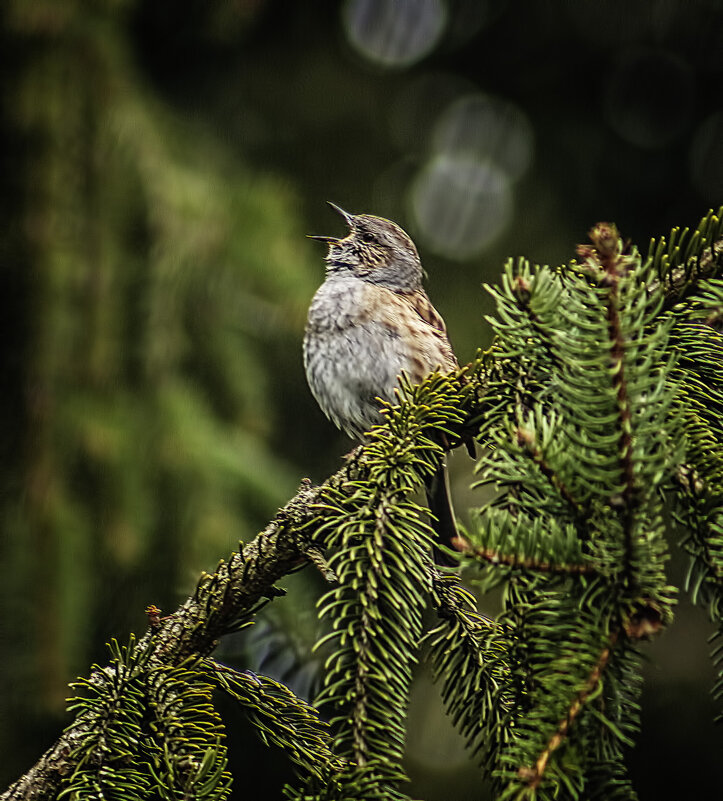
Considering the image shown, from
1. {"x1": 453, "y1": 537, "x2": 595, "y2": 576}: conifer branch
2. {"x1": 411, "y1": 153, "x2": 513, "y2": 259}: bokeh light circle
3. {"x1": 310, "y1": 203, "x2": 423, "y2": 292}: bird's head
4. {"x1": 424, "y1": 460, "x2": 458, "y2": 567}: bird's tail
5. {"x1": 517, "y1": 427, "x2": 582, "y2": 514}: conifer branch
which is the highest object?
{"x1": 411, "y1": 153, "x2": 513, "y2": 259}: bokeh light circle

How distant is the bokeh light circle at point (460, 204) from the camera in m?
4.21

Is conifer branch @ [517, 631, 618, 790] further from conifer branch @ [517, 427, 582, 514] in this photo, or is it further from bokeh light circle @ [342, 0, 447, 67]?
bokeh light circle @ [342, 0, 447, 67]

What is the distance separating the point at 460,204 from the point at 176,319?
8.47 feet

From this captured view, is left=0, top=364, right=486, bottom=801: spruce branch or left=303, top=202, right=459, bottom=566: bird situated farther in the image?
left=303, top=202, right=459, bottom=566: bird

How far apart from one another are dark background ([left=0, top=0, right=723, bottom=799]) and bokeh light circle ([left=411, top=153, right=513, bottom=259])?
0.03m

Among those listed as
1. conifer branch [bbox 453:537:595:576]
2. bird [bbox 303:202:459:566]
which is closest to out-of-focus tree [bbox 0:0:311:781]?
bird [bbox 303:202:459:566]

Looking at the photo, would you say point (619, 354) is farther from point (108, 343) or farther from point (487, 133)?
point (487, 133)

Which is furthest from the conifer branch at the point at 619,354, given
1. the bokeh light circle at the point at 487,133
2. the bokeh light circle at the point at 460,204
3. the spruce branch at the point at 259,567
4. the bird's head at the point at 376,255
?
the bokeh light circle at the point at 487,133

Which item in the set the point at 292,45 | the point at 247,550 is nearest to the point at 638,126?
the point at 292,45

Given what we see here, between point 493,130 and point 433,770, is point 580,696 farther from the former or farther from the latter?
point 493,130

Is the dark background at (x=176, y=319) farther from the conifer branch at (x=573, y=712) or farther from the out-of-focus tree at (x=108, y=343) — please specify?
the conifer branch at (x=573, y=712)

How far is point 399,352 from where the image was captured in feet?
8.30

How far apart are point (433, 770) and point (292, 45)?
391cm

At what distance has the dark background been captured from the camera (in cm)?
214
